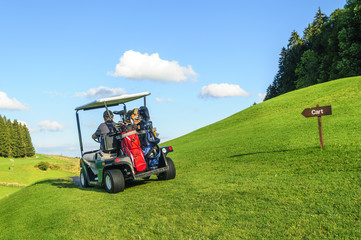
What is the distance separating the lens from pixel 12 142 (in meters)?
85.4

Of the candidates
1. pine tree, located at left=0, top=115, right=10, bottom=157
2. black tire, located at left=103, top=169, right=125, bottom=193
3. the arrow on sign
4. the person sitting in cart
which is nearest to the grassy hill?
black tire, located at left=103, top=169, right=125, bottom=193

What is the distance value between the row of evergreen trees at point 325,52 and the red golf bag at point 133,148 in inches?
1833

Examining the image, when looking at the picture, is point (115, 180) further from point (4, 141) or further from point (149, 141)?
point (4, 141)

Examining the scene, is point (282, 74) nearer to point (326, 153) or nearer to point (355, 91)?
point (355, 91)

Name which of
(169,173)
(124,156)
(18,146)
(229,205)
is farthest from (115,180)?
(18,146)

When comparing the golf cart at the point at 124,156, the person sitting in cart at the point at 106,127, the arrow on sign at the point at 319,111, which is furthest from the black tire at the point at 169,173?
the arrow on sign at the point at 319,111

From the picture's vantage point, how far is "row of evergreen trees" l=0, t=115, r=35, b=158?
3248 inches

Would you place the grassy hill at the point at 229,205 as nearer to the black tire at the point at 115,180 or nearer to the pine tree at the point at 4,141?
the black tire at the point at 115,180

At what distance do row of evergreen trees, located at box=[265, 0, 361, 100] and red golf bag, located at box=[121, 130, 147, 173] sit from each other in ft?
153

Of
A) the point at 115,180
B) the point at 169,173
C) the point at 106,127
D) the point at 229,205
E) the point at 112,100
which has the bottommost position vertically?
the point at 229,205

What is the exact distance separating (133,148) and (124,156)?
44 cm

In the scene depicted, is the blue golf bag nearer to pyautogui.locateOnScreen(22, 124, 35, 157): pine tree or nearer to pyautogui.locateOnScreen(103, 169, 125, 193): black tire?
pyautogui.locateOnScreen(103, 169, 125, 193): black tire

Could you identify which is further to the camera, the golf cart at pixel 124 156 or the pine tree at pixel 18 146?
the pine tree at pixel 18 146

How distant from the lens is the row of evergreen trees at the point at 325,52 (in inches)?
1866
